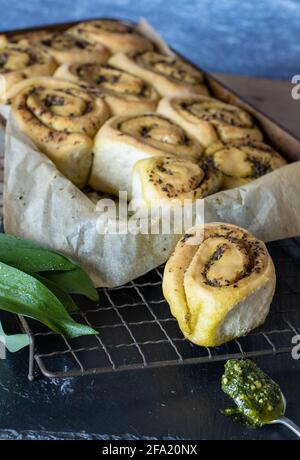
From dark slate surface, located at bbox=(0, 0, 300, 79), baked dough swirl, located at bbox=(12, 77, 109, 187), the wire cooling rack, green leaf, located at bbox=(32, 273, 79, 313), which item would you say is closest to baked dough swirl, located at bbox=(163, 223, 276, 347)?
the wire cooling rack

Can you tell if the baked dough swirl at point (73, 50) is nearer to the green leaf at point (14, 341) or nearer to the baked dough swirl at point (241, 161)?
the baked dough swirl at point (241, 161)

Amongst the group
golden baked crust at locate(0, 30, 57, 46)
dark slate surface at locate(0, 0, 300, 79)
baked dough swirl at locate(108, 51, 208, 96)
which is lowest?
dark slate surface at locate(0, 0, 300, 79)

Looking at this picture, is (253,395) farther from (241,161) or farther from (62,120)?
(62,120)

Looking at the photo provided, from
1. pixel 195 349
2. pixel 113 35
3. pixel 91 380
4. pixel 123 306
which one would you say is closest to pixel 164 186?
pixel 123 306

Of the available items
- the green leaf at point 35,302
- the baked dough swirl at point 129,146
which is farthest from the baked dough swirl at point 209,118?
the green leaf at point 35,302

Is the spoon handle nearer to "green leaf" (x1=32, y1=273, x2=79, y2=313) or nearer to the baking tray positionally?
the baking tray

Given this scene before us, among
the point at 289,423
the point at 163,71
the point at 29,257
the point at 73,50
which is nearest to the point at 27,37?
the point at 73,50
